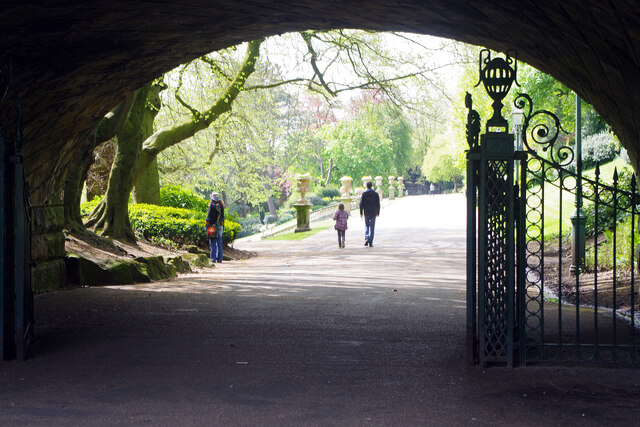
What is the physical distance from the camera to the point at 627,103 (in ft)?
20.7

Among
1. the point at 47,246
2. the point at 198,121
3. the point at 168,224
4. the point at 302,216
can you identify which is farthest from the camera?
the point at 302,216

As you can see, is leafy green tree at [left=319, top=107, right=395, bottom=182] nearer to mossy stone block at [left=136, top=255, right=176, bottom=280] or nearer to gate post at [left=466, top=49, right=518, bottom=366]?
mossy stone block at [left=136, top=255, right=176, bottom=280]

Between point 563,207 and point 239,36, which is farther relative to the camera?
point 563,207

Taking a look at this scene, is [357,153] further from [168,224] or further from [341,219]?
[168,224]

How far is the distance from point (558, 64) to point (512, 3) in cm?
155

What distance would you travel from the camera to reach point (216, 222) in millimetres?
17656

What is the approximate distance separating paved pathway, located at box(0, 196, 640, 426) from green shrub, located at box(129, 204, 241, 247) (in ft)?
25.7

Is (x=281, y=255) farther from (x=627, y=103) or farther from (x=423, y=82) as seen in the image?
(x=627, y=103)

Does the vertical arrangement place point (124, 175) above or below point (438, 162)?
below

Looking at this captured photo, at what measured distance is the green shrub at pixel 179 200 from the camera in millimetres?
22453

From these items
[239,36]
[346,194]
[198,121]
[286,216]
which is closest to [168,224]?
[198,121]

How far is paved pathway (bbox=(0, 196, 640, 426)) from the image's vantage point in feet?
15.1

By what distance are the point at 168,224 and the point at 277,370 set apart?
43.6ft

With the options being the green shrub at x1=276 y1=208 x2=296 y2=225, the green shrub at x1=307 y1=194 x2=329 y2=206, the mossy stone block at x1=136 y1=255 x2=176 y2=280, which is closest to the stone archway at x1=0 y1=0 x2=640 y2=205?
the mossy stone block at x1=136 y1=255 x2=176 y2=280
